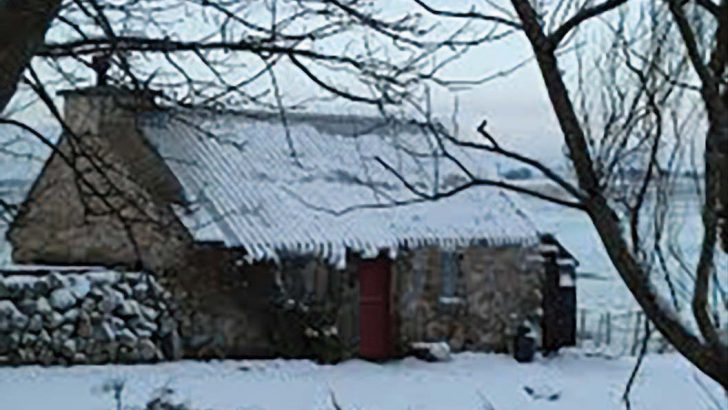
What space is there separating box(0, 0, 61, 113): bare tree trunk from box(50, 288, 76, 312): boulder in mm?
10548

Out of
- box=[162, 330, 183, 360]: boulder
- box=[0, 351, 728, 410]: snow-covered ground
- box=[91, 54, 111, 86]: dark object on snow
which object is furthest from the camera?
box=[162, 330, 183, 360]: boulder

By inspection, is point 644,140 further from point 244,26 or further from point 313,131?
point 313,131

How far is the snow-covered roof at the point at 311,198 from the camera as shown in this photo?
623 inches

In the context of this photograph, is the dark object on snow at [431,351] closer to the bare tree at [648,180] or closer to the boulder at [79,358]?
the boulder at [79,358]

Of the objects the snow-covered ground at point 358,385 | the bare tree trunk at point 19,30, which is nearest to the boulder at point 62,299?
the snow-covered ground at point 358,385

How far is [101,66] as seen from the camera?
20.3ft

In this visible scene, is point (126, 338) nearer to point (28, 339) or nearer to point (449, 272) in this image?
point (28, 339)

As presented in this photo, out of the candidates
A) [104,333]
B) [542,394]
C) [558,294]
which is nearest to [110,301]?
[104,333]

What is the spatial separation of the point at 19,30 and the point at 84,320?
10864mm

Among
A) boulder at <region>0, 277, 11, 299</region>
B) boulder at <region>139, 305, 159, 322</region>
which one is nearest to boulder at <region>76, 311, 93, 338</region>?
boulder at <region>139, 305, 159, 322</region>

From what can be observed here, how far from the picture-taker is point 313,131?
19.2m

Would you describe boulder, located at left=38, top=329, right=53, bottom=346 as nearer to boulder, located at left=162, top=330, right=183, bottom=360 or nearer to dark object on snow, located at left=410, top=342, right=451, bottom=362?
boulder, located at left=162, top=330, right=183, bottom=360

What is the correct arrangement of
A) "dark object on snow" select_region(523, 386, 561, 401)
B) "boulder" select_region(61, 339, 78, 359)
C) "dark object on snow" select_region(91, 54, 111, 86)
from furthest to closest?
1. "boulder" select_region(61, 339, 78, 359)
2. "dark object on snow" select_region(523, 386, 561, 401)
3. "dark object on snow" select_region(91, 54, 111, 86)

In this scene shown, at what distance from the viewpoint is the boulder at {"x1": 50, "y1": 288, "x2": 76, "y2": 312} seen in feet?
47.1
